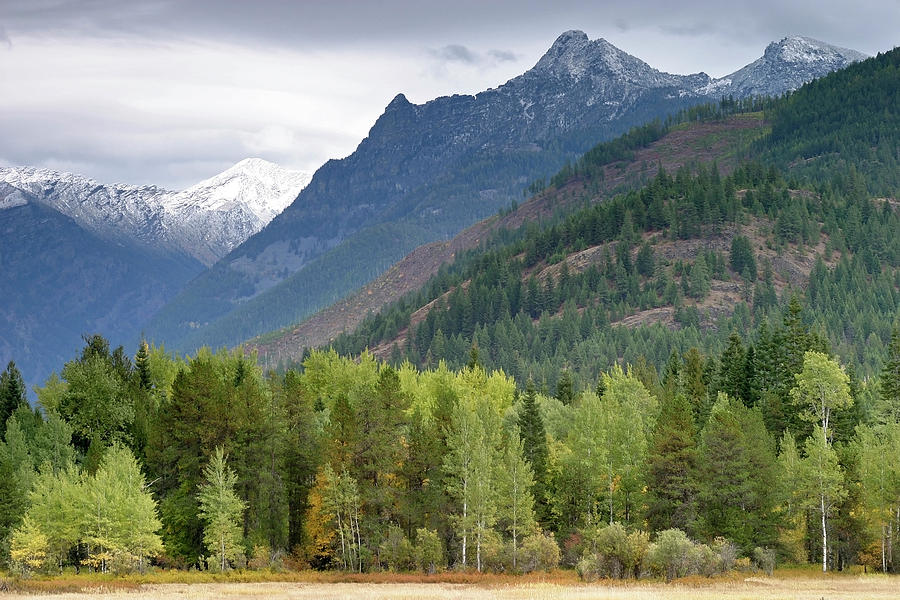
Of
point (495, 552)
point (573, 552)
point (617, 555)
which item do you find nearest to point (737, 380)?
point (573, 552)

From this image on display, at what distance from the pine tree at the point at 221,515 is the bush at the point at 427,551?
1374 centimetres

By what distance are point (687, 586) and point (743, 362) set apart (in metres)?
43.6

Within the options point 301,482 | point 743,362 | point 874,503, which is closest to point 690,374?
point 743,362

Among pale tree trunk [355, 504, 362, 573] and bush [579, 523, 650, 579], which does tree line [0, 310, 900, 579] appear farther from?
pale tree trunk [355, 504, 362, 573]

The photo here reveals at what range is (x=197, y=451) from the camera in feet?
318

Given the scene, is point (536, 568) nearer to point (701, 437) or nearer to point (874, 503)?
point (701, 437)

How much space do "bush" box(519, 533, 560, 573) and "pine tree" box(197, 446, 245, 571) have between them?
21669mm

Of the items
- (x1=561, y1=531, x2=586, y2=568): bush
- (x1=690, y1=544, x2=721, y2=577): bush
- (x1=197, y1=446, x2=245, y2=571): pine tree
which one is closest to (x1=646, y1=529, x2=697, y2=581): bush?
(x1=690, y1=544, x2=721, y2=577): bush

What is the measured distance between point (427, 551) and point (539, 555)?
837 cm

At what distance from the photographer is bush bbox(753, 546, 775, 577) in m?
83.1

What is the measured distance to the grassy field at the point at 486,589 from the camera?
6788 cm

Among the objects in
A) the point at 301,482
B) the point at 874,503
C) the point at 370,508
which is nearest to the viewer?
the point at 874,503

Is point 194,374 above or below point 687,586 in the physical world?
above

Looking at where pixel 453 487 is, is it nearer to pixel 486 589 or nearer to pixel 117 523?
pixel 486 589
